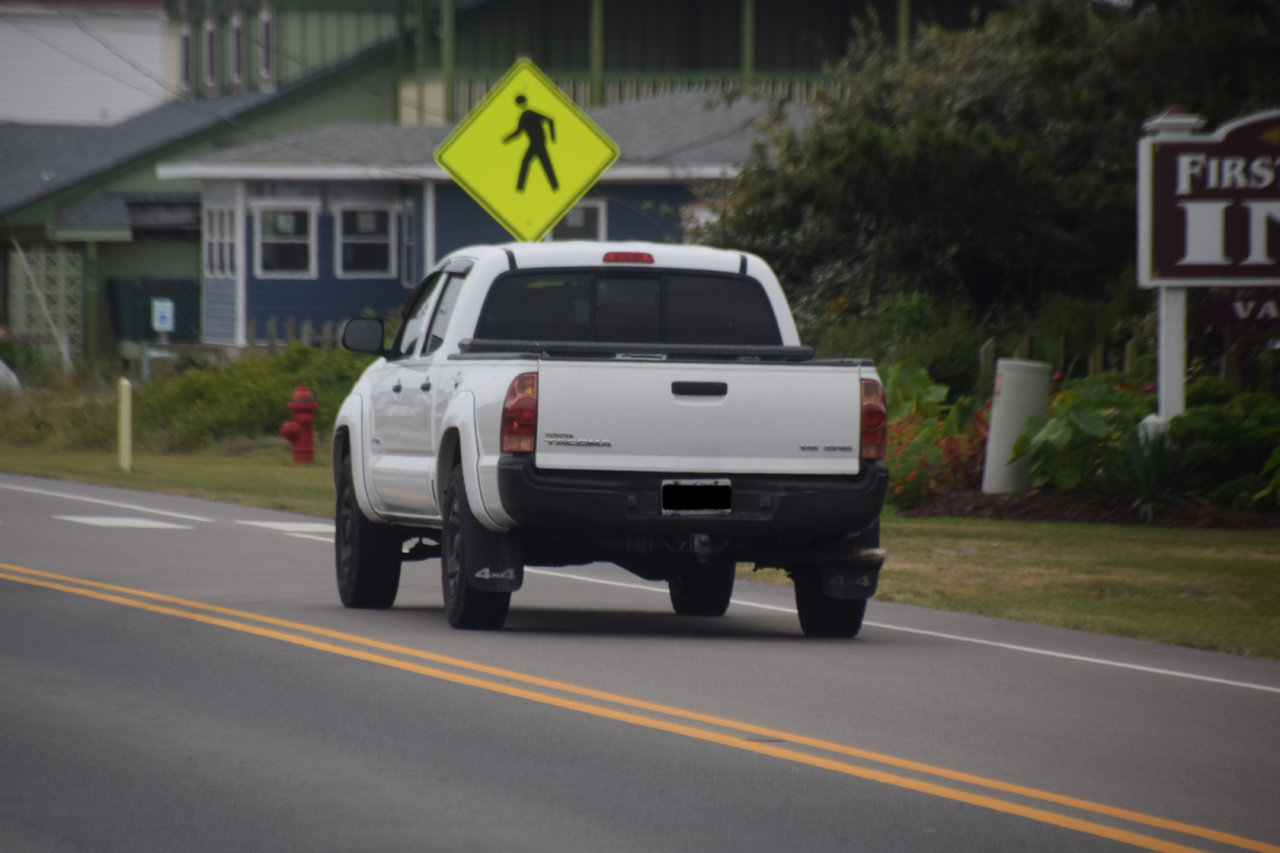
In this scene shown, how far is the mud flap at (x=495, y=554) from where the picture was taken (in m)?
11.4

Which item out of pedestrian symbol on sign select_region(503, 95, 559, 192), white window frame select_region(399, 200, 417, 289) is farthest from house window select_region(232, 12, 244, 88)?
pedestrian symbol on sign select_region(503, 95, 559, 192)

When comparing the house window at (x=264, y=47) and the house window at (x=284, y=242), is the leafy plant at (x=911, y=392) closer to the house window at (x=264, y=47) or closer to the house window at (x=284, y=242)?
the house window at (x=284, y=242)

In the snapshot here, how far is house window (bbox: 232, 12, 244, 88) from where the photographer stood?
53.9m

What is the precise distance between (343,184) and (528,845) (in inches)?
1460

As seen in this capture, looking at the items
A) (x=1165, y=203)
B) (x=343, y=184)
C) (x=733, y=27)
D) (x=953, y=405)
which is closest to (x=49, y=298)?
(x=343, y=184)

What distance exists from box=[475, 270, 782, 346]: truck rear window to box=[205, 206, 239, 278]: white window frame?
31.3 meters

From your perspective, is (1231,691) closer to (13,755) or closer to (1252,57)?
(13,755)

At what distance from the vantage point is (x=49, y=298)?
4878 cm

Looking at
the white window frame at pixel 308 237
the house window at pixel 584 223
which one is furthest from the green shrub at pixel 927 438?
the white window frame at pixel 308 237

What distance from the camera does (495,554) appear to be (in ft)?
37.5

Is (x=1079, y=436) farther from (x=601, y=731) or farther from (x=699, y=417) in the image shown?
(x=601, y=731)

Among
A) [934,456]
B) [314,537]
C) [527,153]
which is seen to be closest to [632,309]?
[527,153]

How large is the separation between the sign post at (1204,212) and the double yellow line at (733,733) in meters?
10.5

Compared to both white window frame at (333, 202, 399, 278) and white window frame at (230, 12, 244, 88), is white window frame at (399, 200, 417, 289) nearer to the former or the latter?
white window frame at (333, 202, 399, 278)
